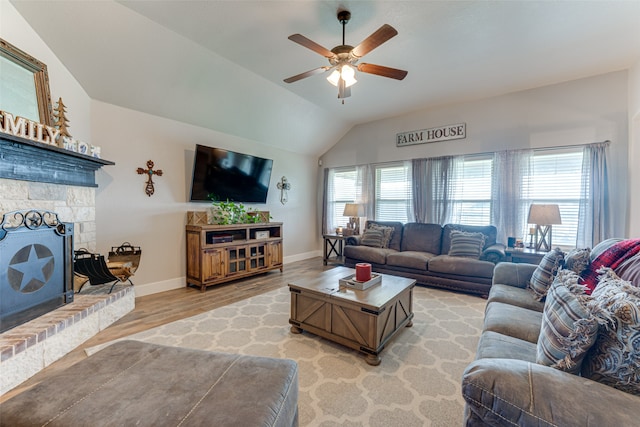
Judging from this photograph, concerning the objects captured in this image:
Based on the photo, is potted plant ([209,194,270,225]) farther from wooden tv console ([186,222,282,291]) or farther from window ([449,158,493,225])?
window ([449,158,493,225])

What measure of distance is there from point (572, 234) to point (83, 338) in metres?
5.98

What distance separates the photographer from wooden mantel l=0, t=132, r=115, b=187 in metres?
1.94

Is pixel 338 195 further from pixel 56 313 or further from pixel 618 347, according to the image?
→ pixel 618 347

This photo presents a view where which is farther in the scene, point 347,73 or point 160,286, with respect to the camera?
point 160,286

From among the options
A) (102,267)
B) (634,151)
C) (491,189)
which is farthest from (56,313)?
(634,151)

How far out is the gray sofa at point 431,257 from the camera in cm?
357

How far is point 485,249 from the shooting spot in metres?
3.82

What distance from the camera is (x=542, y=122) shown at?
153 inches

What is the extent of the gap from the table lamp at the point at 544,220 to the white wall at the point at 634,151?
771 millimetres

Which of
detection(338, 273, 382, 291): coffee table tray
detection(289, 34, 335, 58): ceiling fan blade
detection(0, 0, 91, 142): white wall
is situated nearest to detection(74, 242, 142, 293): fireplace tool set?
detection(0, 0, 91, 142): white wall

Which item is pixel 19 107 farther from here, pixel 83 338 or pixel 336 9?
pixel 336 9

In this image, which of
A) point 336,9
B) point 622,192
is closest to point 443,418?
point 336,9

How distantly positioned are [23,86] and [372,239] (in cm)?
464

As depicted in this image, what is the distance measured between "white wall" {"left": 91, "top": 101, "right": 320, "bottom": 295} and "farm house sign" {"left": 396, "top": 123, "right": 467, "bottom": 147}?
10.5 ft
